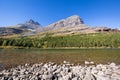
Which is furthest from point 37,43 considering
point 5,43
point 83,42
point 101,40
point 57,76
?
point 57,76

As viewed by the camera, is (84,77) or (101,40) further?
(101,40)

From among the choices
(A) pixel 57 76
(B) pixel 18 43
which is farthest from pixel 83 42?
(A) pixel 57 76

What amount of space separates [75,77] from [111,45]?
16728 centimetres

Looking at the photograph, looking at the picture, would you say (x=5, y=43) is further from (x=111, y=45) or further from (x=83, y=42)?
(x=111, y=45)

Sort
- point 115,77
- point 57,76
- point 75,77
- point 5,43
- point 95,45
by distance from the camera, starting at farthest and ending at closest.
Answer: point 95,45 → point 5,43 → point 57,76 → point 75,77 → point 115,77

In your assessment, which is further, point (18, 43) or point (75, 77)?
point (18, 43)

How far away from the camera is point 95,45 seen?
187 metres

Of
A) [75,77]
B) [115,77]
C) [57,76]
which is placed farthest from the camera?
[57,76]

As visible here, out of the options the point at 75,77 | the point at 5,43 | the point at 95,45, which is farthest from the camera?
the point at 95,45

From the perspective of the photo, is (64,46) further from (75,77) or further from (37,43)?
(75,77)

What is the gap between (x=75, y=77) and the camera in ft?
66.3

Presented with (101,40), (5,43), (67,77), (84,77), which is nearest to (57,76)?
(67,77)

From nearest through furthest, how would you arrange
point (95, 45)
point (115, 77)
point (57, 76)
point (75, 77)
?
point (115, 77) → point (75, 77) → point (57, 76) → point (95, 45)

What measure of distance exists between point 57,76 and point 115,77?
654cm
